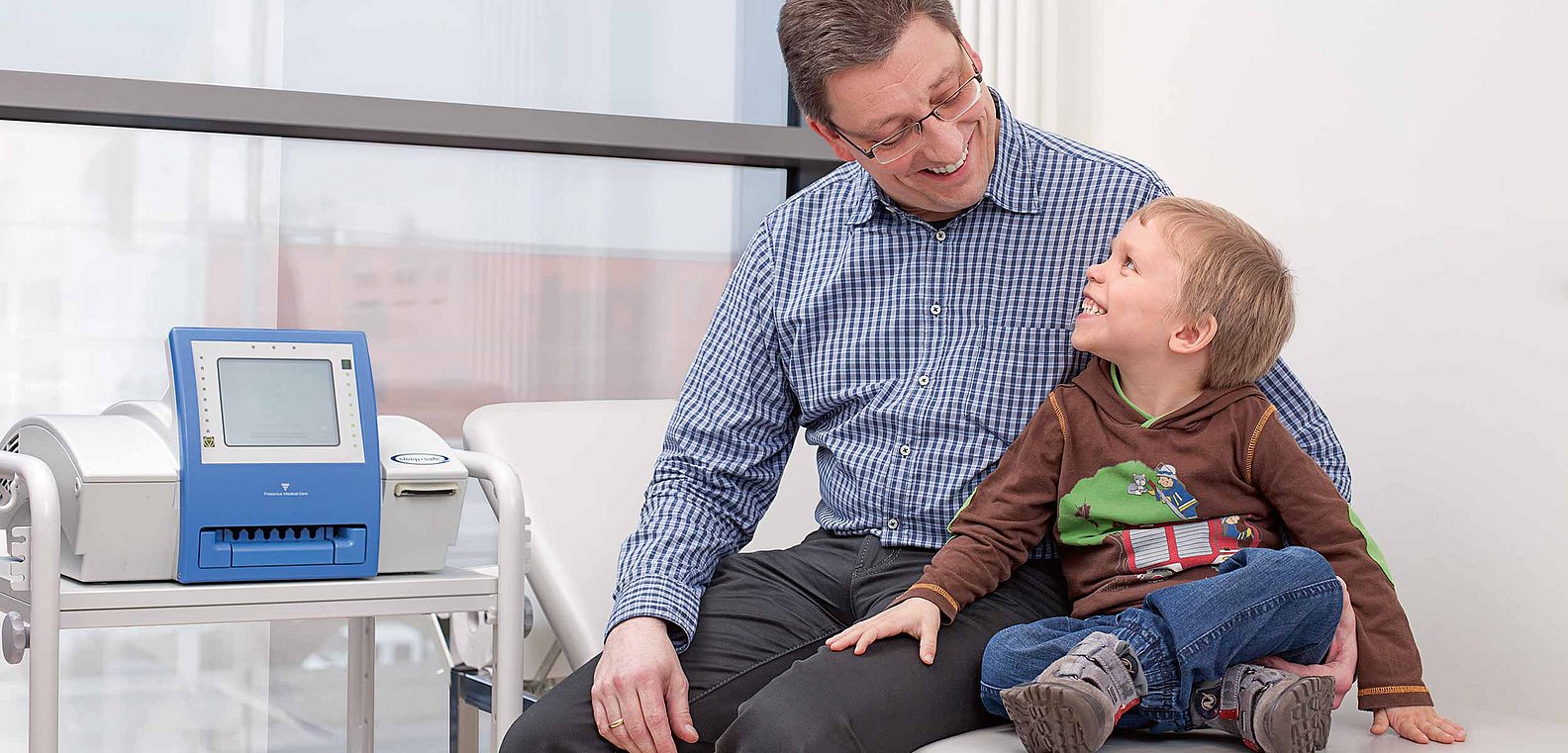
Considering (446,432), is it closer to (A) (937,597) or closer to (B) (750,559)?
(B) (750,559)

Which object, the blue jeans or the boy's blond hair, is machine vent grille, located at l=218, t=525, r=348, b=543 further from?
the boy's blond hair

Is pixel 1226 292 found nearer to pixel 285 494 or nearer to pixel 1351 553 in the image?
pixel 1351 553

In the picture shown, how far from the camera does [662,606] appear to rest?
132 cm

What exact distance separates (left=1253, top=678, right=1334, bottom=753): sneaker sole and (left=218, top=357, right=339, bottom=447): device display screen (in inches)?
36.8

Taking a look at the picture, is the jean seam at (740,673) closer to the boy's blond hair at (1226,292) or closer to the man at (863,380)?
the man at (863,380)

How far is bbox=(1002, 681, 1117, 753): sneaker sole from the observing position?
1.04 meters

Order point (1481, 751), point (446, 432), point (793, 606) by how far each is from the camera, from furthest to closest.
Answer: point (446, 432) < point (793, 606) < point (1481, 751)

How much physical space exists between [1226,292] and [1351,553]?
26 centimetres

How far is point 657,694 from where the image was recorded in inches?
48.7

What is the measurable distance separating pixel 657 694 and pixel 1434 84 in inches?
45.0

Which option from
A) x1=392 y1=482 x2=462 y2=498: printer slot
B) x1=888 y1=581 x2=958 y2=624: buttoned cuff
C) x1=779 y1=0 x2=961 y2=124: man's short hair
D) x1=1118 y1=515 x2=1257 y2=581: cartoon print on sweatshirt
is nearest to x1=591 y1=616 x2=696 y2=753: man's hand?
x1=888 y1=581 x2=958 y2=624: buttoned cuff

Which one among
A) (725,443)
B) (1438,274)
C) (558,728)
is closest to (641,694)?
(558,728)

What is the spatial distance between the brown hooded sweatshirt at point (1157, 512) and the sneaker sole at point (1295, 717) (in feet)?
0.46

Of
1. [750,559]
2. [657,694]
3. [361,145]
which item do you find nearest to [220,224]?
[361,145]
